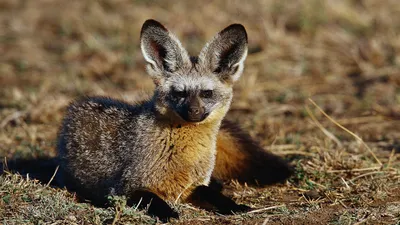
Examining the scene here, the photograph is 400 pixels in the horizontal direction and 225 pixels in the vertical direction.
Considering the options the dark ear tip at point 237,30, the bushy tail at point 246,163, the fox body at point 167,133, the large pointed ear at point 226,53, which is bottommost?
the bushy tail at point 246,163

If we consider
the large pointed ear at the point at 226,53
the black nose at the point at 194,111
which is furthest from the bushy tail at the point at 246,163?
the black nose at the point at 194,111

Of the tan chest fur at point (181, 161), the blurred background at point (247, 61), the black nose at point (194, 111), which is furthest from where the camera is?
the blurred background at point (247, 61)

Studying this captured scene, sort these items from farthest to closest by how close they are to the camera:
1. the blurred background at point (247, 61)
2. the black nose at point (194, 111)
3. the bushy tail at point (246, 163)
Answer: the blurred background at point (247, 61), the bushy tail at point (246, 163), the black nose at point (194, 111)

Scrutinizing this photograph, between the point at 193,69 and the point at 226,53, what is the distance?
316mm

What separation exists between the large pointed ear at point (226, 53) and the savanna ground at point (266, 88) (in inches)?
44.8

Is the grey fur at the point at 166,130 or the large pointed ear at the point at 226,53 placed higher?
the large pointed ear at the point at 226,53

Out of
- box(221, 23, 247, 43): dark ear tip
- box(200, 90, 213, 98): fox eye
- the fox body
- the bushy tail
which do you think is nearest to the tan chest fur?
the fox body

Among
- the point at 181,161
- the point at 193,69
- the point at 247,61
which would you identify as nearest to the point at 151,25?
the point at 193,69

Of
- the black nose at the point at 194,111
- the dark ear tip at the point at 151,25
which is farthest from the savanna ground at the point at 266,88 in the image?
the dark ear tip at the point at 151,25

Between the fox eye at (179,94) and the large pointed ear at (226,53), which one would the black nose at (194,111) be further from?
the large pointed ear at (226,53)

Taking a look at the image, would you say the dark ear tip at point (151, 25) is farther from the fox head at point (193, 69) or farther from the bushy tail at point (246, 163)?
the bushy tail at point (246, 163)

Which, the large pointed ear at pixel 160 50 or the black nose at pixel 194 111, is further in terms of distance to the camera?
the large pointed ear at pixel 160 50

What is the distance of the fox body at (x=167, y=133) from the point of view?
5.52 m

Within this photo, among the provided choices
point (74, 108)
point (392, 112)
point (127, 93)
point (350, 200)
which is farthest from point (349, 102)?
point (74, 108)
